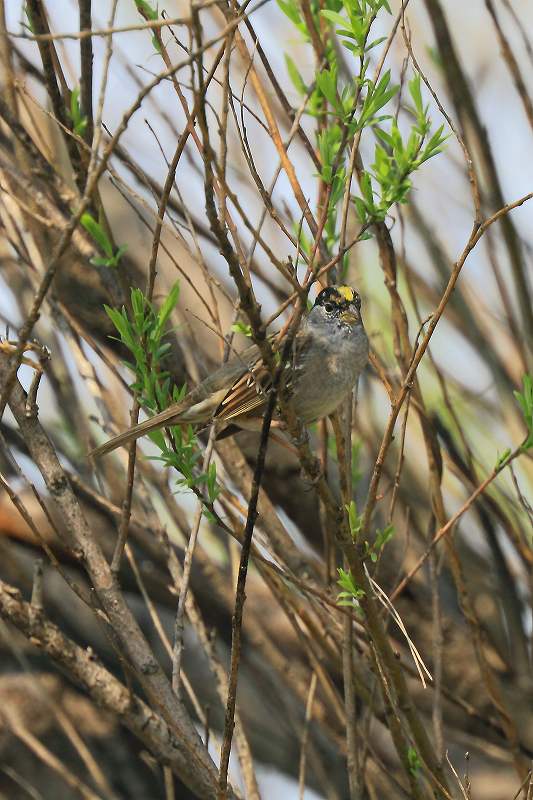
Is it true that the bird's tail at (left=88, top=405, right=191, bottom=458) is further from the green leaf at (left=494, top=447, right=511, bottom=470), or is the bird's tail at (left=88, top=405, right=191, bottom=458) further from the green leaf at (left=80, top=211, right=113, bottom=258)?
the green leaf at (left=494, top=447, right=511, bottom=470)

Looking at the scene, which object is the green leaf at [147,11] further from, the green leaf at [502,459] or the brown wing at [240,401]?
the green leaf at [502,459]

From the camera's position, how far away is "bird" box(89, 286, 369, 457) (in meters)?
3.55

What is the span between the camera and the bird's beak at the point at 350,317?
3.97m

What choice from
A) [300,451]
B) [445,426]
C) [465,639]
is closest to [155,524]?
[300,451]

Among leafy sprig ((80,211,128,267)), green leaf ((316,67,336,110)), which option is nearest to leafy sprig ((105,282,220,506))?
leafy sprig ((80,211,128,267))

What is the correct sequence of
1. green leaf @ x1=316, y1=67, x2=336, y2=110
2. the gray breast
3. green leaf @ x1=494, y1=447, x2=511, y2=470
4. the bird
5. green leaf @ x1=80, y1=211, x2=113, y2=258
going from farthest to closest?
the gray breast < the bird < green leaf @ x1=80, y1=211, x2=113, y2=258 < green leaf @ x1=494, y1=447, x2=511, y2=470 < green leaf @ x1=316, y1=67, x2=336, y2=110

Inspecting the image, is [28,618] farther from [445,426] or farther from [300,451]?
[445,426]

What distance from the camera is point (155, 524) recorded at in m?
3.50

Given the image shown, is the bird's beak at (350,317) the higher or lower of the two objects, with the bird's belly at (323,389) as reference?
higher

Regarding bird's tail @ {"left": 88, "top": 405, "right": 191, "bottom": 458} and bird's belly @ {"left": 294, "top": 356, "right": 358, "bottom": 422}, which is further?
bird's belly @ {"left": 294, "top": 356, "right": 358, "bottom": 422}

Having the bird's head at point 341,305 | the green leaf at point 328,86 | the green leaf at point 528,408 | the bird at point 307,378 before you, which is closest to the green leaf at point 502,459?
the green leaf at point 528,408

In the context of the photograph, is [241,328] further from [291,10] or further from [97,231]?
[291,10]

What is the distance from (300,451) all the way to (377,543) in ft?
1.49

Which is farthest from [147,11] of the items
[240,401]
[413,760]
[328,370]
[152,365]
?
[413,760]
